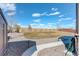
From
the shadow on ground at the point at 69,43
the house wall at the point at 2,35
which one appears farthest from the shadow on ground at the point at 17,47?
the shadow on ground at the point at 69,43

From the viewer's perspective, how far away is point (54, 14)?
1866mm

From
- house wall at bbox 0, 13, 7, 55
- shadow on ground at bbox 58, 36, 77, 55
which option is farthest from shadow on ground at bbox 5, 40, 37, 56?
shadow on ground at bbox 58, 36, 77, 55

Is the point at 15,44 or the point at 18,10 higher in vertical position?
the point at 18,10

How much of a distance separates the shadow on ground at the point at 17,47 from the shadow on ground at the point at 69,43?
36cm

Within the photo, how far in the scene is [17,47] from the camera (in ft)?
6.13

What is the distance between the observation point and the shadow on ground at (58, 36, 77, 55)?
6.12 feet

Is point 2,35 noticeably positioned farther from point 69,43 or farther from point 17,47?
point 69,43

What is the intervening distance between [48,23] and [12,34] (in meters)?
0.45

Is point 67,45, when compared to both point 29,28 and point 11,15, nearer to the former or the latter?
point 29,28

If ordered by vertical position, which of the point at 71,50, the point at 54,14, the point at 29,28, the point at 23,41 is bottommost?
the point at 71,50

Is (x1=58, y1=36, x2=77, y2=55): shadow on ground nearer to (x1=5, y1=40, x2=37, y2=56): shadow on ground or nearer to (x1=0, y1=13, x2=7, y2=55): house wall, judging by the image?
(x1=5, y1=40, x2=37, y2=56): shadow on ground

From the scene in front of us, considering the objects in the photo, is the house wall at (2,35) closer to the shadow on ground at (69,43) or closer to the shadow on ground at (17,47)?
the shadow on ground at (17,47)

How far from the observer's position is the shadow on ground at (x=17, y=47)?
6.11ft

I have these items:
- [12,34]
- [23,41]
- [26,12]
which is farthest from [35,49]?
[26,12]
